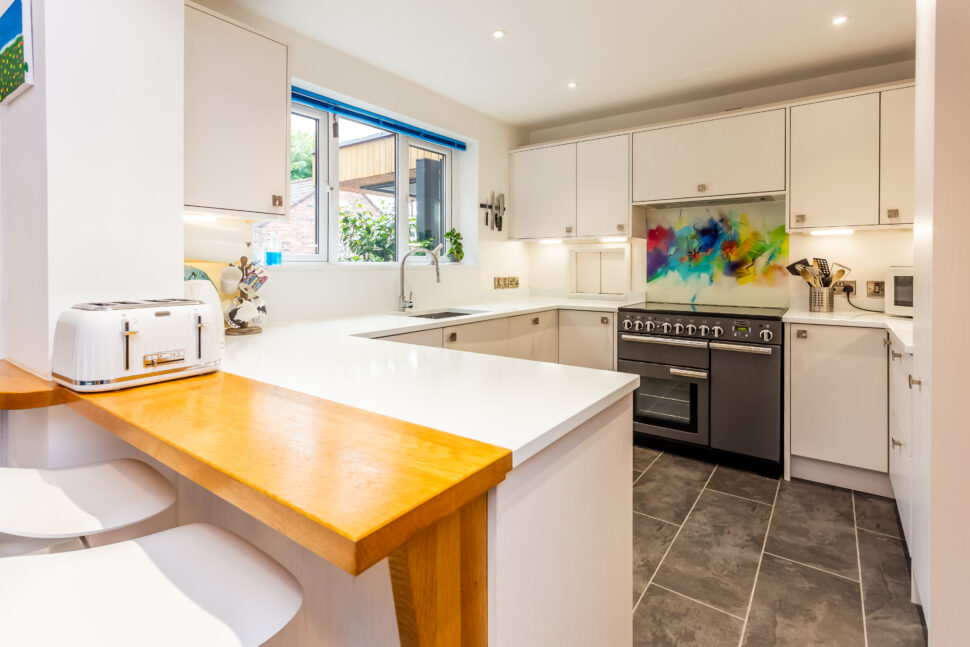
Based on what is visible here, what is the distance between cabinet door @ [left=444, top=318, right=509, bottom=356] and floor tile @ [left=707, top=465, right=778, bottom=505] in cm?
142

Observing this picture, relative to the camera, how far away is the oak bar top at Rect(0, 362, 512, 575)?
593 mm

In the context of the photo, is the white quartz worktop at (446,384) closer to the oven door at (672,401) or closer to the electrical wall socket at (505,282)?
the oven door at (672,401)

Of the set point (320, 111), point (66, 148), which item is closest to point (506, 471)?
point (66, 148)

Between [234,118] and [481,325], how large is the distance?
1645 millimetres

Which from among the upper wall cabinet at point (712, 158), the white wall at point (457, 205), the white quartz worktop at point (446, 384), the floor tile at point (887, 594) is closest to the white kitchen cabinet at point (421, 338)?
the white quartz worktop at point (446, 384)

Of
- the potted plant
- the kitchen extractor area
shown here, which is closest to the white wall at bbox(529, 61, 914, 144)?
the kitchen extractor area

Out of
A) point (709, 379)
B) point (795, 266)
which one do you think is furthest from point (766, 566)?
point (795, 266)

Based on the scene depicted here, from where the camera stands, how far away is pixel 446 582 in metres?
0.77

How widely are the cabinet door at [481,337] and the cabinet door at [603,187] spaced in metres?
1.16

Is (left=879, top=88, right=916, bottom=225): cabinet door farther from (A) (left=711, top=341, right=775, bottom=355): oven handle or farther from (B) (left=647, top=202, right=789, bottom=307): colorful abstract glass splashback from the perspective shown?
(A) (left=711, top=341, right=775, bottom=355): oven handle

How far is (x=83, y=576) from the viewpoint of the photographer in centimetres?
78

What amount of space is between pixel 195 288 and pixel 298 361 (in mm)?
430

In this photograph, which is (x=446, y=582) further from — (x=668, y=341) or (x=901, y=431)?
(x=668, y=341)

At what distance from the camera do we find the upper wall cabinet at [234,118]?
1.86m
